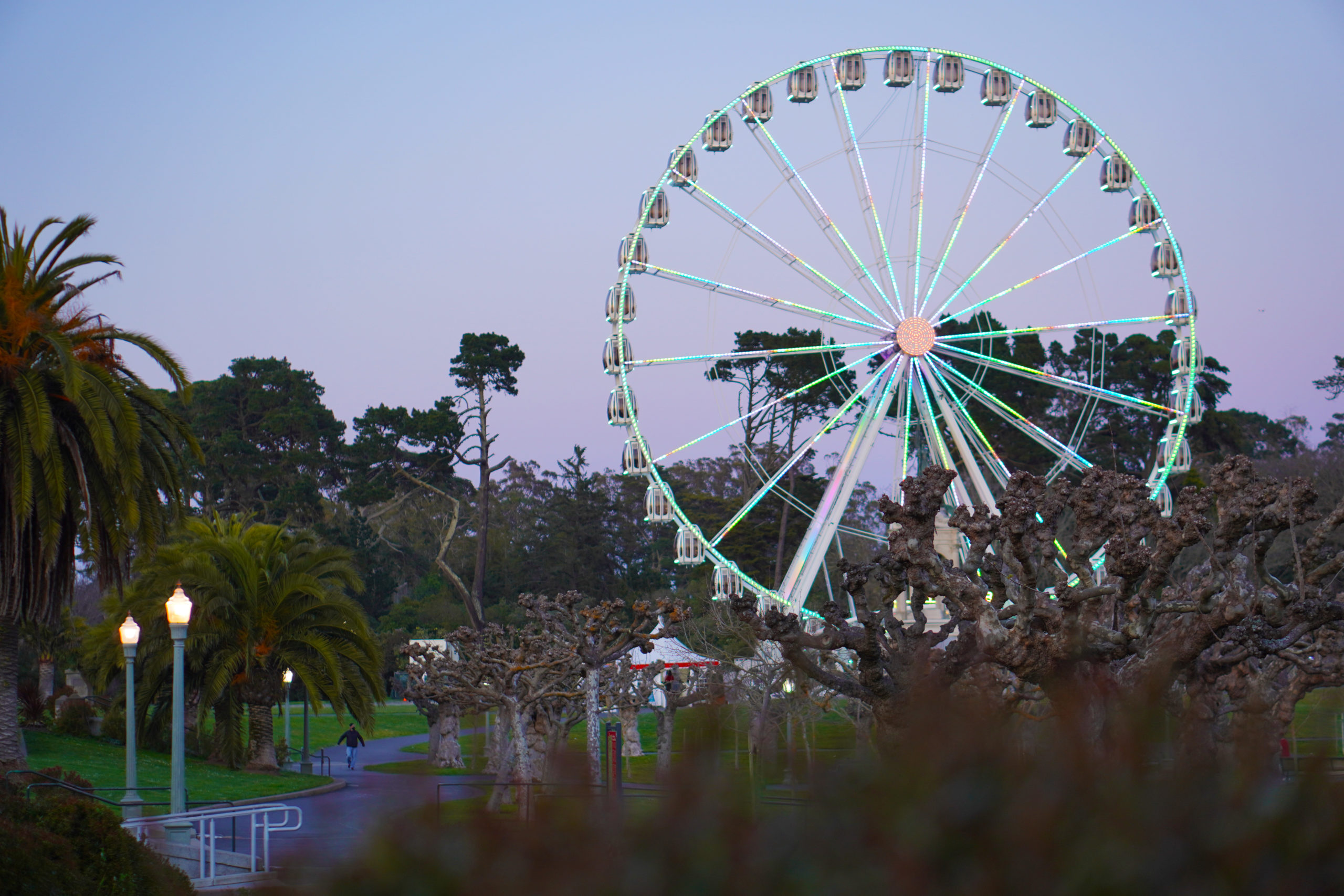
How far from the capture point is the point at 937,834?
8.15ft

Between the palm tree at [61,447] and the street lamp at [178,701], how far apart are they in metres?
3.43

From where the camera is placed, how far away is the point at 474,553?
74.2m

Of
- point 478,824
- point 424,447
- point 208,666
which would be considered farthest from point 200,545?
point 424,447

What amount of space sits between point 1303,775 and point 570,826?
5.16ft

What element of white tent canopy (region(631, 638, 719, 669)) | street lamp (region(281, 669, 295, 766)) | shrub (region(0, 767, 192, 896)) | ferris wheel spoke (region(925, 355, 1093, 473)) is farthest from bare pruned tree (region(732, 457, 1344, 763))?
white tent canopy (region(631, 638, 719, 669))

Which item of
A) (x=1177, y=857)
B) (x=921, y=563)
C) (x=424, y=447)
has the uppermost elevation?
(x=424, y=447)

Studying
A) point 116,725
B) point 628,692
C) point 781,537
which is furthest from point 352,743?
point 781,537

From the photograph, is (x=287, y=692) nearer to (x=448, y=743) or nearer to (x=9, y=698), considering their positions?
(x=448, y=743)

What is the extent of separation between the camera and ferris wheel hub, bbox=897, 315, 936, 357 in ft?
93.0

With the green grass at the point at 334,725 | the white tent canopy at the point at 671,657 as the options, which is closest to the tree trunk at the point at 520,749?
the white tent canopy at the point at 671,657

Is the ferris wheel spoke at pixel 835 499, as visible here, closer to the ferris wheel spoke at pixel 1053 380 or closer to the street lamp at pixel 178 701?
the ferris wheel spoke at pixel 1053 380

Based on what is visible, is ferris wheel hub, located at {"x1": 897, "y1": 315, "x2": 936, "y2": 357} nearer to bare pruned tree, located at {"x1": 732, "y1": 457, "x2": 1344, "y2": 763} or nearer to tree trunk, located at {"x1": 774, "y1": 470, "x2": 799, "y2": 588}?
bare pruned tree, located at {"x1": 732, "y1": 457, "x2": 1344, "y2": 763}

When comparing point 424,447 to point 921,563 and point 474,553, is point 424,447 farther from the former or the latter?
point 921,563

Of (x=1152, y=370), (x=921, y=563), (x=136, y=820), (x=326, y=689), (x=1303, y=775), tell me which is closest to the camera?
(x=1303, y=775)
